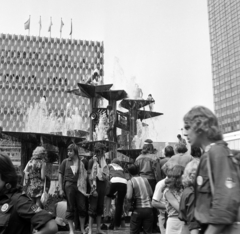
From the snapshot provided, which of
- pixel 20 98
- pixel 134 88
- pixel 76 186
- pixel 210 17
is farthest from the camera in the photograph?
pixel 210 17

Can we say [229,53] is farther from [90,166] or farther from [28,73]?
[90,166]

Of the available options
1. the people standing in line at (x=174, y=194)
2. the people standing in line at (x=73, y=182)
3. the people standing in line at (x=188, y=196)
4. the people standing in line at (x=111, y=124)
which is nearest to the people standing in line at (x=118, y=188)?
the people standing in line at (x=73, y=182)

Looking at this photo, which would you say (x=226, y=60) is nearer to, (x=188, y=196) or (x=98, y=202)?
(x=98, y=202)

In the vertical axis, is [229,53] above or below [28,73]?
above

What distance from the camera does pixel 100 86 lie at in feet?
74.6

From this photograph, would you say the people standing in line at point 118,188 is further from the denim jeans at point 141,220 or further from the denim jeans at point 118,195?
the denim jeans at point 141,220

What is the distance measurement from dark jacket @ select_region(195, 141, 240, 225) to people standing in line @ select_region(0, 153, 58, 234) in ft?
2.83

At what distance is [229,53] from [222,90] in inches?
479

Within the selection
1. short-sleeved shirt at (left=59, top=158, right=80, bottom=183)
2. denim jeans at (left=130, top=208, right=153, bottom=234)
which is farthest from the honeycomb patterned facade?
denim jeans at (left=130, top=208, right=153, bottom=234)

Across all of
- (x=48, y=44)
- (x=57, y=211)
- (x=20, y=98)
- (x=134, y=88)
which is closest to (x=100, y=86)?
(x=134, y=88)

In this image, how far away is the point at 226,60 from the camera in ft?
383

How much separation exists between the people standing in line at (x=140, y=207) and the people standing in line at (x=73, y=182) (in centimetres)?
191

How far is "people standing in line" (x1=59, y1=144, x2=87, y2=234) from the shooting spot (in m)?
7.03

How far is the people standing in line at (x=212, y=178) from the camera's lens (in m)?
1.94
